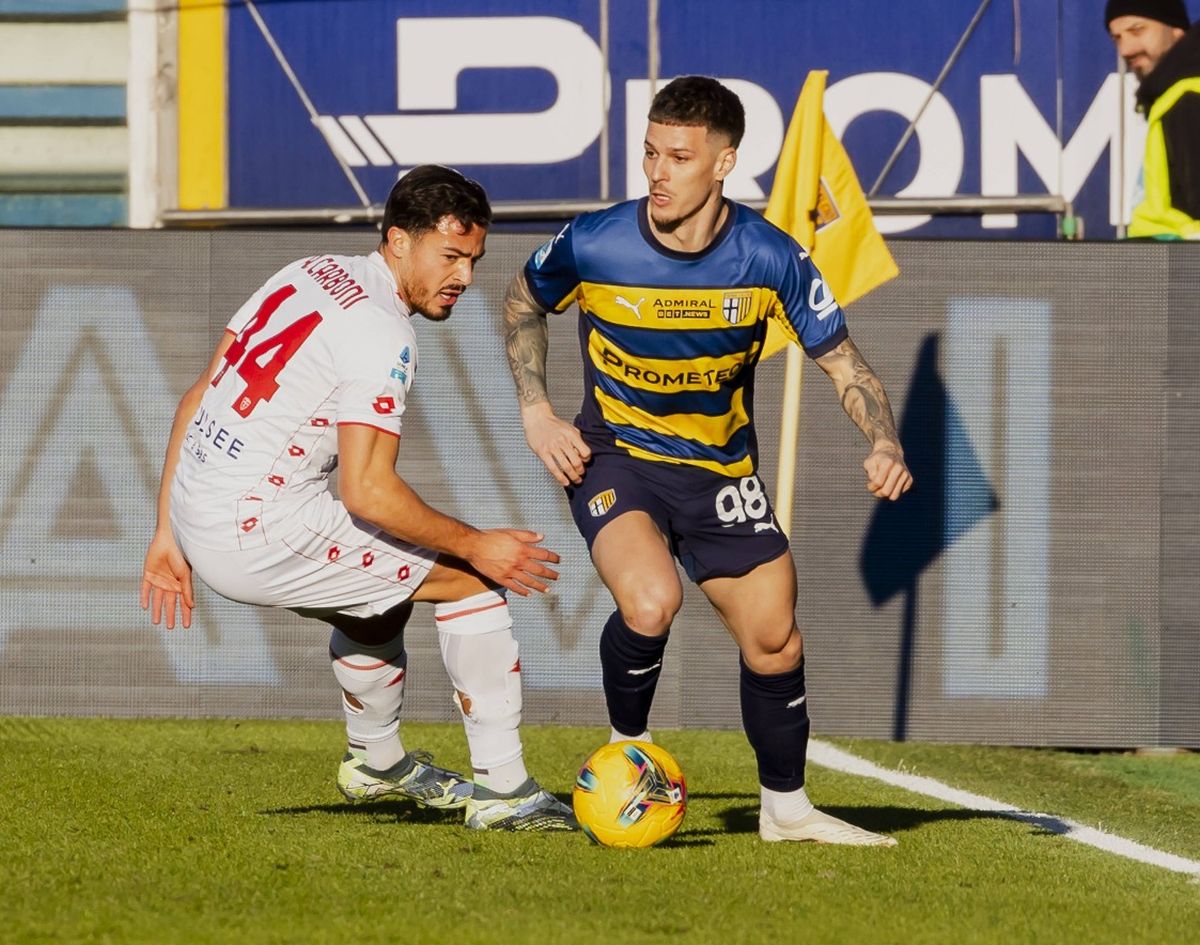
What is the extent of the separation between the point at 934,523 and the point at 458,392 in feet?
7.53

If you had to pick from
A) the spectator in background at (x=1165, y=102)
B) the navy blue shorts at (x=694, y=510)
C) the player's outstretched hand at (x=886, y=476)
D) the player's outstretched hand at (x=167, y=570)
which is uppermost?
the spectator in background at (x=1165, y=102)

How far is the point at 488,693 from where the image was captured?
232 inches

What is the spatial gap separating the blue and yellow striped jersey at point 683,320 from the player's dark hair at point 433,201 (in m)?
0.56

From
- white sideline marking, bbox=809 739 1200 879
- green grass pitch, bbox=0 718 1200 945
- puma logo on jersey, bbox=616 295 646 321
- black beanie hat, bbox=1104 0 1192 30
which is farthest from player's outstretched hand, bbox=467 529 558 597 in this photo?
black beanie hat, bbox=1104 0 1192 30

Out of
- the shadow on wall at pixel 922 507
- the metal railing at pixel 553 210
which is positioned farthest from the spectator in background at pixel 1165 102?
the shadow on wall at pixel 922 507

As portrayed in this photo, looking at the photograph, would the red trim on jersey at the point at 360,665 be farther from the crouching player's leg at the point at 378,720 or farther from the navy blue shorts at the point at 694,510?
the navy blue shorts at the point at 694,510

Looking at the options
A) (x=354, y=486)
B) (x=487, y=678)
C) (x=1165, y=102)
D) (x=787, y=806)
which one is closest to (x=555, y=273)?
(x=354, y=486)

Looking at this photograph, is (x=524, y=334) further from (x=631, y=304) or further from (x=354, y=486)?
(x=354, y=486)

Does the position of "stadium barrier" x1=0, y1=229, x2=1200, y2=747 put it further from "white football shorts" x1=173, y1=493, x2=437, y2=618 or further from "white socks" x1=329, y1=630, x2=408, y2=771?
"white football shorts" x1=173, y1=493, x2=437, y2=618

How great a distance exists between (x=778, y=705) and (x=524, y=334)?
59.5 inches

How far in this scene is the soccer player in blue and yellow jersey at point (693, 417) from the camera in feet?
19.3

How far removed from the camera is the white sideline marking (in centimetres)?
611

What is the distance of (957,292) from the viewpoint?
8.98 meters

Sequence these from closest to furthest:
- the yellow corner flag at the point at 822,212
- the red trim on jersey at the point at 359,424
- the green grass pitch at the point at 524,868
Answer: the green grass pitch at the point at 524,868 < the red trim on jersey at the point at 359,424 < the yellow corner flag at the point at 822,212
